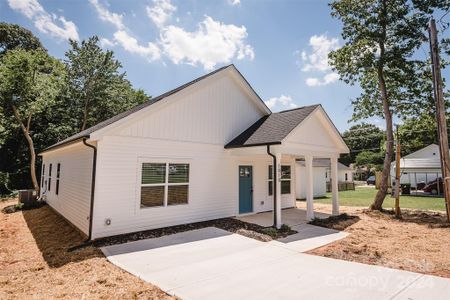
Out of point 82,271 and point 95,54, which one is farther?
point 95,54

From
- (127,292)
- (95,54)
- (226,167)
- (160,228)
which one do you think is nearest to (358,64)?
(226,167)

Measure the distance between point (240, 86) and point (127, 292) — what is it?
32.1 ft

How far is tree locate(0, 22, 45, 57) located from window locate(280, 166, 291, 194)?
117ft

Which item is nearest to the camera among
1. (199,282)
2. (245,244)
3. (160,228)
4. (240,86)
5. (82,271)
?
(199,282)

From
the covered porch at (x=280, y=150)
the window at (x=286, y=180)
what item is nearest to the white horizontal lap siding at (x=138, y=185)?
the covered porch at (x=280, y=150)

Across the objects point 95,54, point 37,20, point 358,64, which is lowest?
point 358,64

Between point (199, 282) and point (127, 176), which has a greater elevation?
point (127, 176)

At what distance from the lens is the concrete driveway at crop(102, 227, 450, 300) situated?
4297 mm

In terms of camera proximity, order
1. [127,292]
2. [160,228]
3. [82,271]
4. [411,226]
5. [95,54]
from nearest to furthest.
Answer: [127,292] < [82,271] < [160,228] < [411,226] < [95,54]

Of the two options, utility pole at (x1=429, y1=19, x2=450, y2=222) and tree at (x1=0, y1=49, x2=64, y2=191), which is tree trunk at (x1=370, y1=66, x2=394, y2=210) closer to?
utility pole at (x1=429, y1=19, x2=450, y2=222)

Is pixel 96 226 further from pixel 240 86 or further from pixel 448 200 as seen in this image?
pixel 448 200

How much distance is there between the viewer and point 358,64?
14352 millimetres

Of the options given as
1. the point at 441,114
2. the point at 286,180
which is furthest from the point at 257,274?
the point at 441,114

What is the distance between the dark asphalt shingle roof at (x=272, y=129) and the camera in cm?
952
